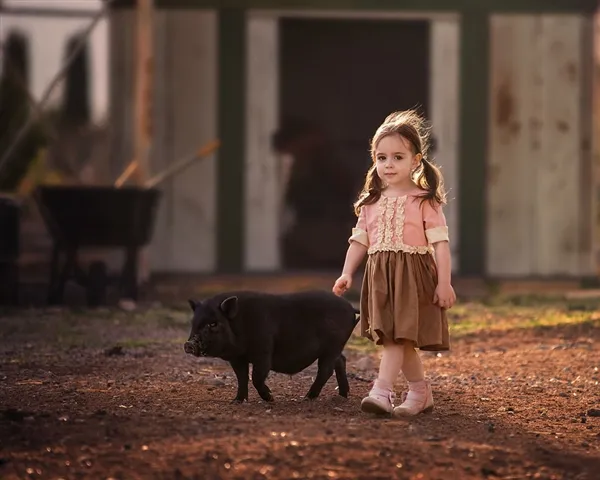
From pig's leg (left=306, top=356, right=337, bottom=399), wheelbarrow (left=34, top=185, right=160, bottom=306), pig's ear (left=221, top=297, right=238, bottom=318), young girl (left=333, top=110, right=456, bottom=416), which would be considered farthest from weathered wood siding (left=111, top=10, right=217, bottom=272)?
pig's ear (left=221, top=297, right=238, bottom=318)

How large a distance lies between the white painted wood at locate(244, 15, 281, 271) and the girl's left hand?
732cm

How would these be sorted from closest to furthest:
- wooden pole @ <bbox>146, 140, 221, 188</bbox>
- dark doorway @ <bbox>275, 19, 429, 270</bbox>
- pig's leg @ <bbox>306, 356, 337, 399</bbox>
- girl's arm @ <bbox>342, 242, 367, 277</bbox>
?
girl's arm @ <bbox>342, 242, 367, 277</bbox> < pig's leg @ <bbox>306, 356, 337, 399</bbox> < wooden pole @ <bbox>146, 140, 221, 188</bbox> < dark doorway @ <bbox>275, 19, 429, 270</bbox>

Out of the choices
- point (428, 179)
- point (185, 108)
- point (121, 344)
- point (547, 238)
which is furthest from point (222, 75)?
point (428, 179)

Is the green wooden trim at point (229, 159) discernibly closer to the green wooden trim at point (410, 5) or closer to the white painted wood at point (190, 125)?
the white painted wood at point (190, 125)

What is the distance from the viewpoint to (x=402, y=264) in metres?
5.23

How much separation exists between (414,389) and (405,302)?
15.7 inches

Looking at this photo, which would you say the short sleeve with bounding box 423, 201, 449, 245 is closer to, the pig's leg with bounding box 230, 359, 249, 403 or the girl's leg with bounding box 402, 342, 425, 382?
the girl's leg with bounding box 402, 342, 425, 382

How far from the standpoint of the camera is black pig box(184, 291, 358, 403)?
17.2 feet

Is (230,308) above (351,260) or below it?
below

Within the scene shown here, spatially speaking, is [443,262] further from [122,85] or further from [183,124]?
[122,85]

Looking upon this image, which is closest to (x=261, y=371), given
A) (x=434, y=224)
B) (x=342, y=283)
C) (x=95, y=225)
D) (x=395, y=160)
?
(x=342, y=283)

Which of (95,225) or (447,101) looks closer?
(95,225)

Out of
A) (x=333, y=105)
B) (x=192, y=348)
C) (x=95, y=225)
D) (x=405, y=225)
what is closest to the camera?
(x=192, y=348)

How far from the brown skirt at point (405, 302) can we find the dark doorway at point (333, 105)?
8439 millimetres
